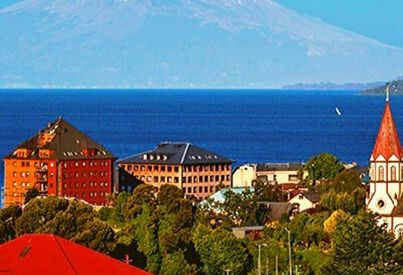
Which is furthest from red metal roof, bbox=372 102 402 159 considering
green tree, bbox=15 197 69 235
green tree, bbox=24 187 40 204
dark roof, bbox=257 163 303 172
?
dark roof, bbox=257 163 303 172

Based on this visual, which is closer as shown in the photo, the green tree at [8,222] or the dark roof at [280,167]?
the green tree at [8,222]

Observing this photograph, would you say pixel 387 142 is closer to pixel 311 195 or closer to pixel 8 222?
pixel 311 195

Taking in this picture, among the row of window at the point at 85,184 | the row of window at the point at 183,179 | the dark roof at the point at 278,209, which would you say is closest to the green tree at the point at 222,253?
the dark roof at the point at 278,209

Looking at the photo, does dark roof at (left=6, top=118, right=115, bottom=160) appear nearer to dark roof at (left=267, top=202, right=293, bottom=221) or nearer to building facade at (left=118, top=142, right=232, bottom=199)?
building facade at (left=118, top=142, right=232, bottom=199)

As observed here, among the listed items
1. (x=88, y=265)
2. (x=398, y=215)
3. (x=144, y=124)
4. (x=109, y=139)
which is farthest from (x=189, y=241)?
(x=144, y=124)

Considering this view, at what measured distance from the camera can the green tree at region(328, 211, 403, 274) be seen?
42.1 meters

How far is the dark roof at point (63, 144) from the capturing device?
80.7m

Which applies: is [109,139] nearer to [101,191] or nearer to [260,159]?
[260,159]

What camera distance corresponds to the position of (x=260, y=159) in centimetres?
12256

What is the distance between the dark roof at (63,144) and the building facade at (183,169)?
240 cm

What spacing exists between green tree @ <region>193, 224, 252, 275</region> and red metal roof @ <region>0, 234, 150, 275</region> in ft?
45.9

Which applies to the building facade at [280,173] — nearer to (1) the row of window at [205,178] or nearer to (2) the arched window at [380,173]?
(1) the row of window at [205,178]

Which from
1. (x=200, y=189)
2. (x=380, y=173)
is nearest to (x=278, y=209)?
(x=380, y=173)

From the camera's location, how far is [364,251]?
43.8 meters
